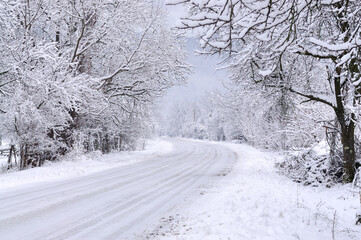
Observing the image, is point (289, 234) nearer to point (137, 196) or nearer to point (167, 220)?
point (167, 220)

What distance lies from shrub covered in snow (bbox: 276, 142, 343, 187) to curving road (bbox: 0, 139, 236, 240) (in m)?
3.93

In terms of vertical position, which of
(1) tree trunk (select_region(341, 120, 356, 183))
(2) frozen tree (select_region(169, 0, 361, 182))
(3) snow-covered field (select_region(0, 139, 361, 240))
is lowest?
(3) snow-covered field (select_region(0, 139, 361, 240))

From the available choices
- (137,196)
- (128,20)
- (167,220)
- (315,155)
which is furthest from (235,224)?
(128,20)

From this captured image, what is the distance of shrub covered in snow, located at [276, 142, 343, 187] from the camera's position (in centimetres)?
857

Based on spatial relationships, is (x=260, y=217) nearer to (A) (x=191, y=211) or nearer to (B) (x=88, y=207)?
(A) (x=191, y=211)

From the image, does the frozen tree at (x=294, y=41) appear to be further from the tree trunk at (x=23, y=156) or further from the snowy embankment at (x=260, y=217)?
the tree trunk at (x=23, y=156)

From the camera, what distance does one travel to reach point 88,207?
18.8 feet

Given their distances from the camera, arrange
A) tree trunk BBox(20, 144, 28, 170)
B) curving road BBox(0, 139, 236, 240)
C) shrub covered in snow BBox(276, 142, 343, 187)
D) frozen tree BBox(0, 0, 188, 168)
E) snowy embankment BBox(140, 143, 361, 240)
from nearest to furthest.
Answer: snowy embankment BBox(140, 143, 361, 240) < curving road BBox(0, 139, 236, 240) < shrub covered in snow BBox(276, 142, 343, 187) < frozen tree BBox(0, 0, 188, 168) < tree trunk BBox(20, 144, 28, 170)

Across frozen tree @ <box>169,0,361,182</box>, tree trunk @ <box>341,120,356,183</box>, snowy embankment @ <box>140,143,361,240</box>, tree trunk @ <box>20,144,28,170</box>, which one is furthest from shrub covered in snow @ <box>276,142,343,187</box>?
tree trunk @ <box>20,144,28,170</box>

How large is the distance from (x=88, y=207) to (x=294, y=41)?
16.9 feet

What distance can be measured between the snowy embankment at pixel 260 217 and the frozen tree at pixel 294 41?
92.3 inches

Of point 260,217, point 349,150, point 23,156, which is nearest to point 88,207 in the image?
point 260,217

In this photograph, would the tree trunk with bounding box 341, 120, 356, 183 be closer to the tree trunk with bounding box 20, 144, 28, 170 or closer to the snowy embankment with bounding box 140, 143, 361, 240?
the snowy embankment with bounding box 140, 143, 361, 240

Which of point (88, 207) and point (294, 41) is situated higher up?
point (294, 41)
